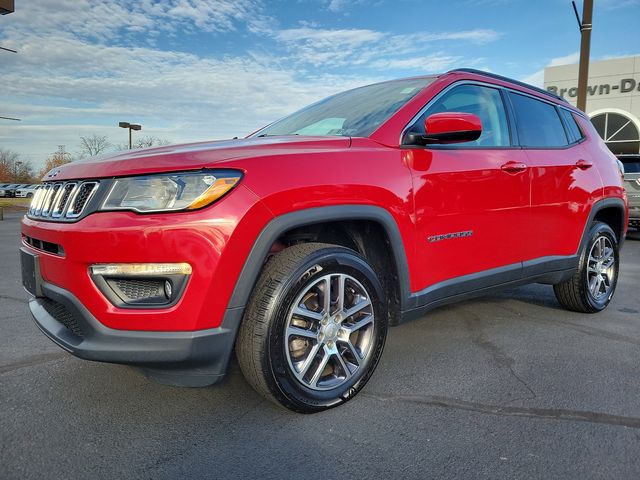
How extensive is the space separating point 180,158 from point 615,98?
27688 mm

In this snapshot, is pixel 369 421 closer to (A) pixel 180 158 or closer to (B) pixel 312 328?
(B) pixel 312 328

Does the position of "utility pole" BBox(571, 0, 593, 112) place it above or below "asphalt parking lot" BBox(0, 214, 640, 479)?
above

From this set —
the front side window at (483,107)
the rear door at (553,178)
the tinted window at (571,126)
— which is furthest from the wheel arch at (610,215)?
the front side window at (483,107)

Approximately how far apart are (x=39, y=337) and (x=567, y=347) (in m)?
3.64

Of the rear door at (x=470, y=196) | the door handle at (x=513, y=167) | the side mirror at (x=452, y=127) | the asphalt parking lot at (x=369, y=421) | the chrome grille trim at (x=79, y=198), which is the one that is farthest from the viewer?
the door handle at (x=513, y=167)

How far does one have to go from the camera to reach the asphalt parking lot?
6.58 feet

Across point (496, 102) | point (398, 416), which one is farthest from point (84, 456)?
point (496, 102)

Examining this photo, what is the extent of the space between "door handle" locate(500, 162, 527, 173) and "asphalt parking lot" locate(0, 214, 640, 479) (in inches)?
47.0

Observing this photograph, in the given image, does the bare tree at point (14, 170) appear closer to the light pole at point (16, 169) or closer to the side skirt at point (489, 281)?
the light pole at point (16, 169)

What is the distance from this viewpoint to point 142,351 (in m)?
2.06

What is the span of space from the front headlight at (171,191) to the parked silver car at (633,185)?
967cm

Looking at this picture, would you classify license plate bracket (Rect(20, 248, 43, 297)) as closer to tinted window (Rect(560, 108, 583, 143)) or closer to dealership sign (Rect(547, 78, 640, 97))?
tinted window (Rect(560, 108, 583, 143))

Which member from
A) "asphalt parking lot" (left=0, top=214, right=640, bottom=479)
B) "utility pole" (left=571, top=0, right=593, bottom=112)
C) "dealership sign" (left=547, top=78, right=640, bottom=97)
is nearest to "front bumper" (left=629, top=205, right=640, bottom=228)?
"utility pole" (left=571, top=0, right=593, bottom=112)

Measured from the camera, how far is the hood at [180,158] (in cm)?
214
